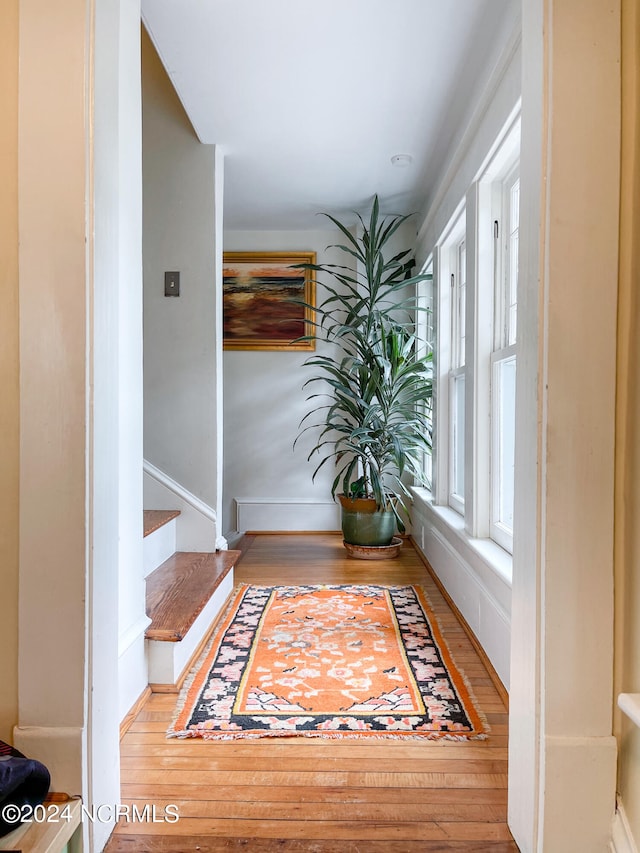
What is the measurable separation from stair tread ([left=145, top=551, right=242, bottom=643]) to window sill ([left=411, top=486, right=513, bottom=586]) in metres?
1.11

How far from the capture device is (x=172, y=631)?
76.2 inches

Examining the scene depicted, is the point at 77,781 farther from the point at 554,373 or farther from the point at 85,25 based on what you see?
the point at 85,25

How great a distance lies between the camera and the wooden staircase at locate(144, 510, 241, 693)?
1943 millimetres

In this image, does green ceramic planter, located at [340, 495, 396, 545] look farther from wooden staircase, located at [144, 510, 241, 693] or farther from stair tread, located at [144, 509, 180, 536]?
stair tread, located at [144, 509, 180, 536]

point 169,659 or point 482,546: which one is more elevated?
point 482,546

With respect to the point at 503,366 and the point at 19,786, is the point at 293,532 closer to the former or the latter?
the point at 503,366

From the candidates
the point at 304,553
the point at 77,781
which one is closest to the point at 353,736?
the point at 77,781

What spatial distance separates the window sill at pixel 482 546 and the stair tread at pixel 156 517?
1.42 meters

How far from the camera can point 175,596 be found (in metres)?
2.34

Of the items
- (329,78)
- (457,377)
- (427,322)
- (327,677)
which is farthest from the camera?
(427,322)

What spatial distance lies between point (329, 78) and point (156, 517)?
7.20 ft

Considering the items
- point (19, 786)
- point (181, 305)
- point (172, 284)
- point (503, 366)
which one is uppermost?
point (172, 284)

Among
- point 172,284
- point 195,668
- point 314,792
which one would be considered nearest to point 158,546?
point 195,668

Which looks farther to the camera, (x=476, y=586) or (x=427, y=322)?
(x=427, y=322)
